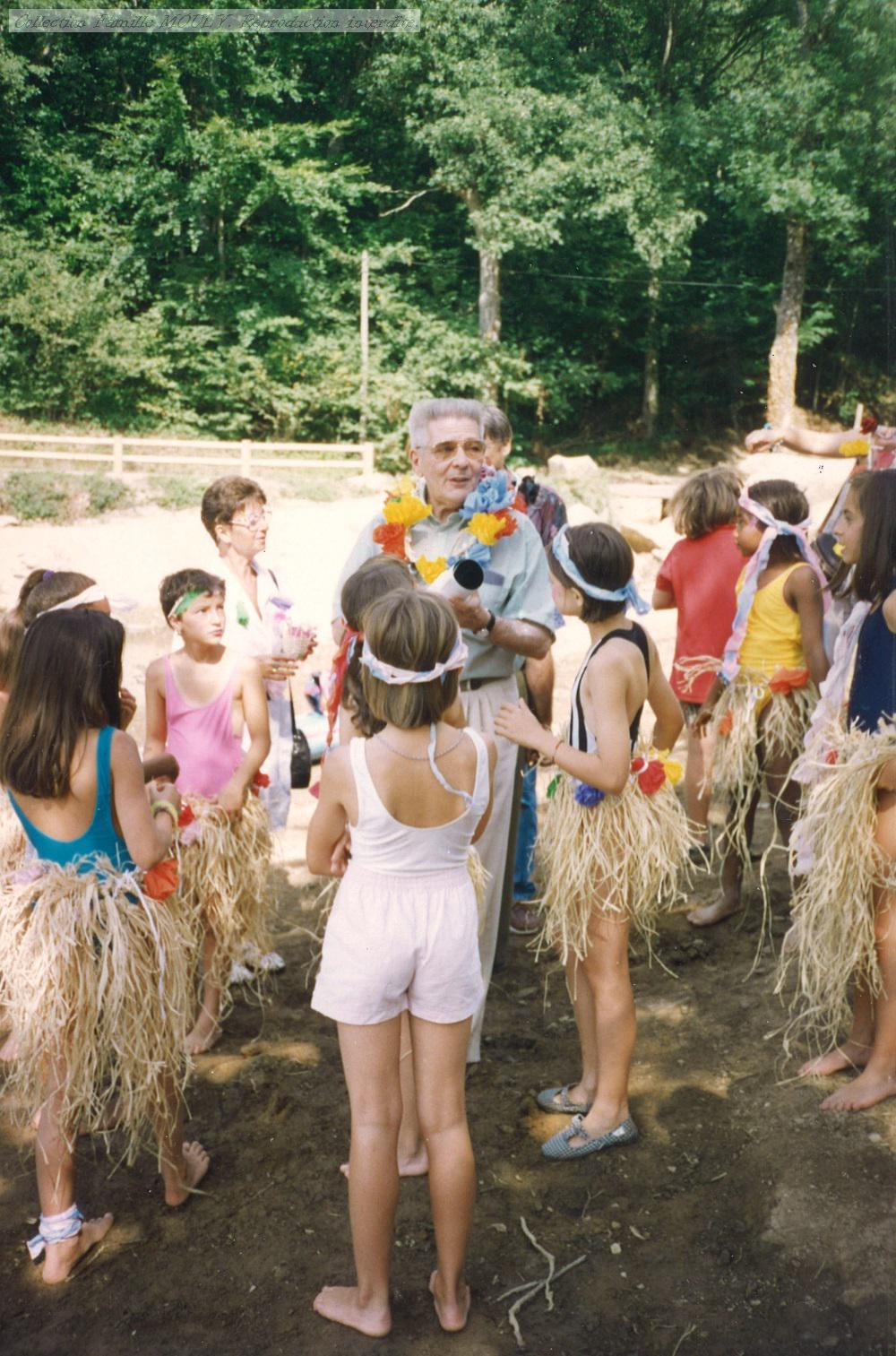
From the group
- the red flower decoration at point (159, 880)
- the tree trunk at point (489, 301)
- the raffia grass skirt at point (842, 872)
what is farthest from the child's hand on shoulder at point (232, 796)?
the tree trunk at point (489, 301)

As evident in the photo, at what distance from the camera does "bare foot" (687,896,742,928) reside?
3.63m

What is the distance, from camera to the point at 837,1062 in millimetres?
→ 2652

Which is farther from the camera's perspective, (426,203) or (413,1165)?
(426,203)

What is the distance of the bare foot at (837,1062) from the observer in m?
2.65

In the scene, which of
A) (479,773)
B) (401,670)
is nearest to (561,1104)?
(479,773)

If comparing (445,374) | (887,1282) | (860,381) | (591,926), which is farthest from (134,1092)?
(860,381)

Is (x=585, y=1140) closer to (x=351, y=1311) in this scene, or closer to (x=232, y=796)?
(x=351, y=1311)

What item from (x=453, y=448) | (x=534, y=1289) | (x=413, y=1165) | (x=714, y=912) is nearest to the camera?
(x=534, y=1289)

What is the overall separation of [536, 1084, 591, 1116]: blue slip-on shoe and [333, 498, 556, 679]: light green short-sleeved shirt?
43.5 inches

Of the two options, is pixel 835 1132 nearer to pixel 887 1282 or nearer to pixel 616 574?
pixel 887 1282

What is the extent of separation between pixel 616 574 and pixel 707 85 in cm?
720

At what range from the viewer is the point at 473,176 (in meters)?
8.68

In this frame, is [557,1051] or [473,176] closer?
[557,1051]

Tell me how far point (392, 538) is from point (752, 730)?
1506 mm
